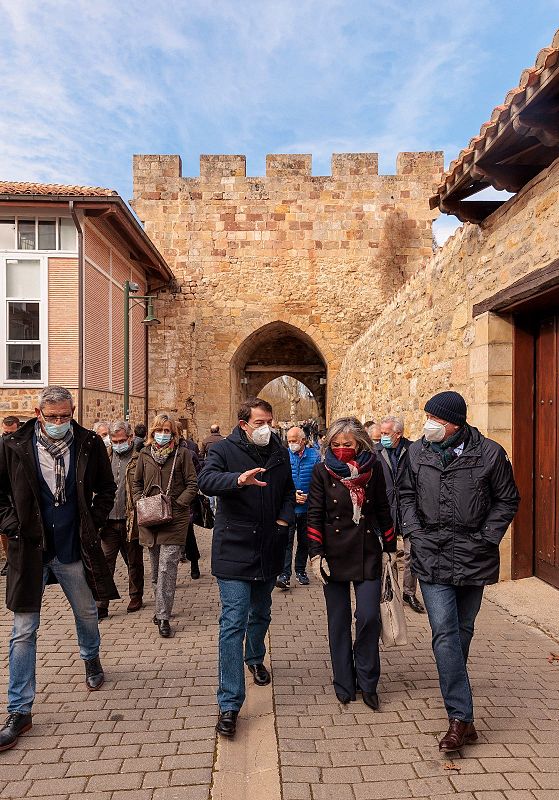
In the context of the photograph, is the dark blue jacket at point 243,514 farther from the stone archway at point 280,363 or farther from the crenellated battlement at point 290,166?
the stone archway at point 280,363

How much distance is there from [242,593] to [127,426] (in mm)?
2836

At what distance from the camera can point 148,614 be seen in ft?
17.0

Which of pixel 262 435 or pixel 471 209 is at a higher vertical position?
pixel 471 209

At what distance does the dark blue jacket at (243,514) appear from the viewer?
329 cm

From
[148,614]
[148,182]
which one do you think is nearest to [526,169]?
[148,614]

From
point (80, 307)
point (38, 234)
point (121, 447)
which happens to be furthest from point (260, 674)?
point (38, 234)

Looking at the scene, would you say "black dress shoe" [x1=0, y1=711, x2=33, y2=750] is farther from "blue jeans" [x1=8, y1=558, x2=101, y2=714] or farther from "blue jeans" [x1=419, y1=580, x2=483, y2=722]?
"blue jeans" [x1=419, y1=580, x2=483, y2=722]

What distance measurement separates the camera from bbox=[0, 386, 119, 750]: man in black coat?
3.18 m

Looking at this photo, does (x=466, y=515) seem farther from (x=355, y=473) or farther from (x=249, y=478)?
(x=249, y=478)

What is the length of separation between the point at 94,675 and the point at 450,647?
6.86 feet

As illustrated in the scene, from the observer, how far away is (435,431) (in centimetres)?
304

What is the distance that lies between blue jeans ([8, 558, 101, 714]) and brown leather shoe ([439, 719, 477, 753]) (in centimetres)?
203

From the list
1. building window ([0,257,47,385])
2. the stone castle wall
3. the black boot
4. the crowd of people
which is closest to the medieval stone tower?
Result: building window ([0,257,47,385])

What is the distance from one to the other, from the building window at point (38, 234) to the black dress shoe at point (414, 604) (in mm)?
9272
